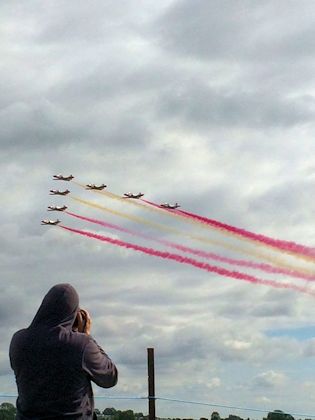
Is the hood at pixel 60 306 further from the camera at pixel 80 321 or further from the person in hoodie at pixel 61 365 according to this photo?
the camera at pixel 80 321

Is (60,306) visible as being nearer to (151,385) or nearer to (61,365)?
(61,365)

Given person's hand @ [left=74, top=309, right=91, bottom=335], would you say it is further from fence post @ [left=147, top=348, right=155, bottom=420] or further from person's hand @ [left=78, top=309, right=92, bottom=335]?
fence post @ [left=147, top=348, right=155, bottom=420]

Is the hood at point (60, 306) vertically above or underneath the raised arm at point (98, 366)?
above

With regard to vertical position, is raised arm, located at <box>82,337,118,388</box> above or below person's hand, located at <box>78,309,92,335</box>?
below

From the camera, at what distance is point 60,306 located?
547 cm

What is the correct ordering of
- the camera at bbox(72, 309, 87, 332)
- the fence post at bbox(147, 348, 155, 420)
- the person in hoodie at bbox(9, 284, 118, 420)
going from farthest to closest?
the fence post at bbox(147, 348, 155, 420) < the camera at bbox(72, 309, 87, 332) < the person in hoodie at bbox(9, 284, 118, 420)

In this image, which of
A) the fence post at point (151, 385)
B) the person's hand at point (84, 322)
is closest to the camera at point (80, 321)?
the person's hand at point (84, 322)

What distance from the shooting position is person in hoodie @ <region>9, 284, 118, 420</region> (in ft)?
17.9

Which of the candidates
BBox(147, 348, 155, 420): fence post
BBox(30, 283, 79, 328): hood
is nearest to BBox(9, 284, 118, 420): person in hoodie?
BBox(30, 283, 79, 328): hood

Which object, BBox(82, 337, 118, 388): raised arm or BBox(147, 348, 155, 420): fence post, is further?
BBox(147, 348, 155, 420): fence post

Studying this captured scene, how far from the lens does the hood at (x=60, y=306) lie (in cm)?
547

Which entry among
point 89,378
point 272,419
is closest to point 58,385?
point 89,378

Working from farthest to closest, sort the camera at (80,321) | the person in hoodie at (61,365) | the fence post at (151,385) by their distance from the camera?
the fence post at (151,385), the camera at (80,321), the person in hoodie at (61,365)

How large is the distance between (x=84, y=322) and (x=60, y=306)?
31cm
